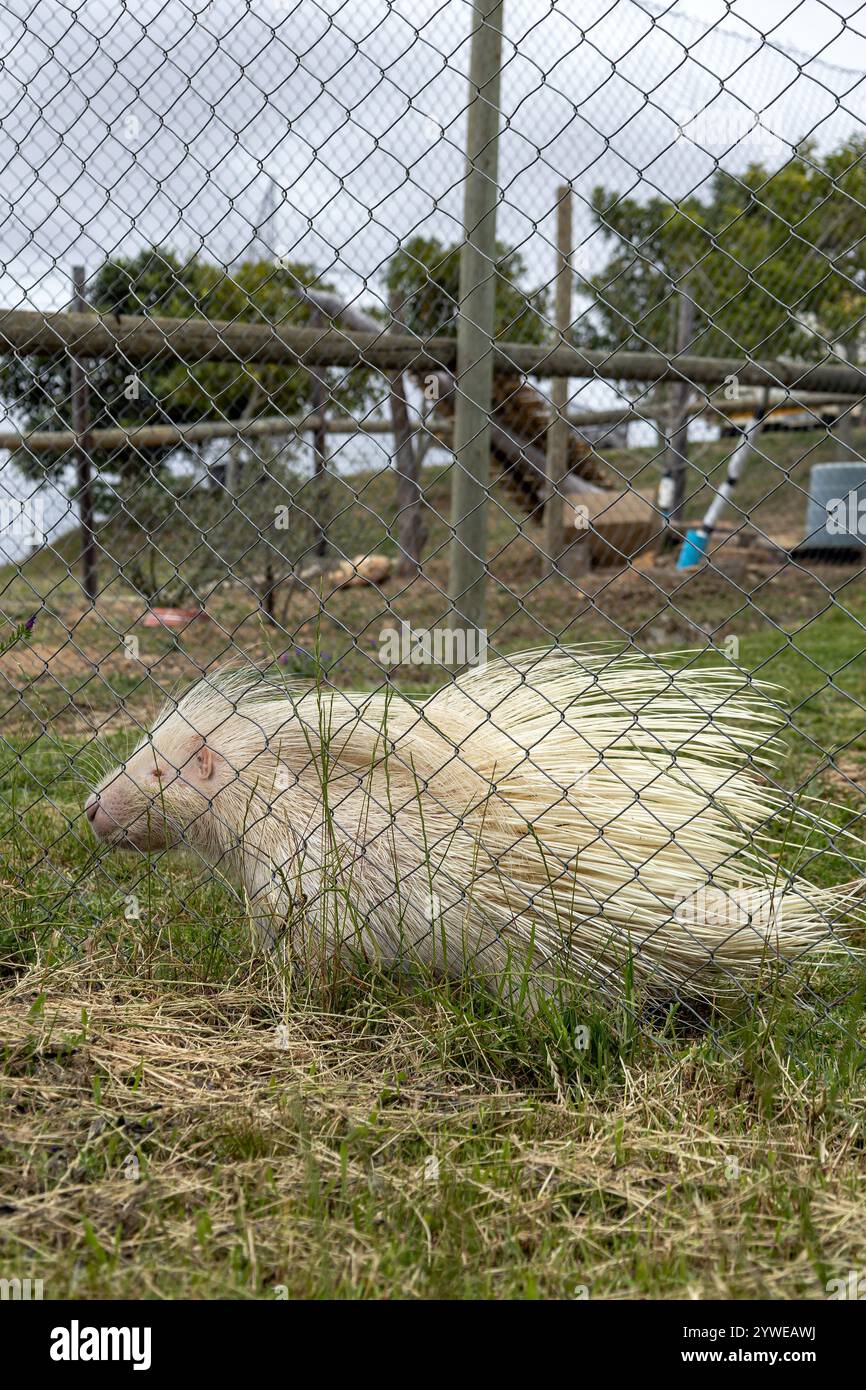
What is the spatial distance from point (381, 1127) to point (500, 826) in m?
0.74

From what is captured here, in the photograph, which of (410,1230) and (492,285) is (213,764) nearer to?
(410,1230)

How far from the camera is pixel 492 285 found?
321 cm

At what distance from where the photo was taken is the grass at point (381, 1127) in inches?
58.5

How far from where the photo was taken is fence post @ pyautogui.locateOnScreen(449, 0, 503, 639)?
319cm

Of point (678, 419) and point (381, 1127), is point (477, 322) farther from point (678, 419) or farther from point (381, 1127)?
point (678, 419)

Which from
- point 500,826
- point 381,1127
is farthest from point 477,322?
point 381,1127

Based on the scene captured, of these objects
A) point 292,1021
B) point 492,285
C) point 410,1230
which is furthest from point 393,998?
point 492,285

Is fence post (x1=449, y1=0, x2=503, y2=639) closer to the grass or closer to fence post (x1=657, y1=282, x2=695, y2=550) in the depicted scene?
the grass

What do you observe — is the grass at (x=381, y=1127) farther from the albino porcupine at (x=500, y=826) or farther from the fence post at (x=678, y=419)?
the fence post at (x=678, y=419)

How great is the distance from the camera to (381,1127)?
1789 millimetres

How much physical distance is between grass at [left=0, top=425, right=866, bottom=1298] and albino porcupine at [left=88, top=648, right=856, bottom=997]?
0.37 ft

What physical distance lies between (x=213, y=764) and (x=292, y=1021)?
74 centimetres

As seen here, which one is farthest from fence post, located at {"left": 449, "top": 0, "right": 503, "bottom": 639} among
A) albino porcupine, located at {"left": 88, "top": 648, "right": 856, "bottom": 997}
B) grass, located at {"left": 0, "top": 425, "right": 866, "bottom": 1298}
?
grass, located at {"left": 0, "top": 425, "right": 866, "bottom": 1298}

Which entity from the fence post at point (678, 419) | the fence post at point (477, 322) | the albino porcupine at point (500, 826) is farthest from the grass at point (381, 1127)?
the fence post at point (678, 419)
